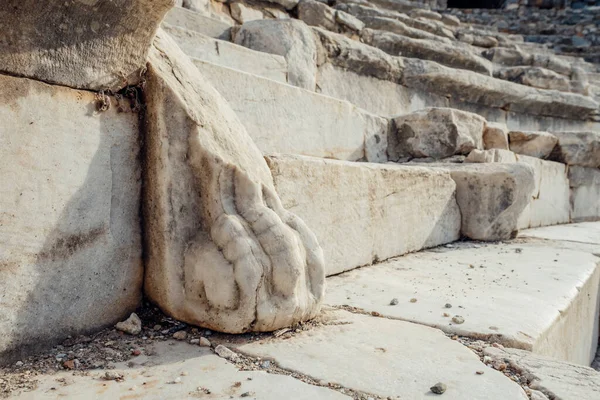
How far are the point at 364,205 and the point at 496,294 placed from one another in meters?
0.77

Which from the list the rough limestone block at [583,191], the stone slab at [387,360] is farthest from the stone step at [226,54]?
the rough limestone block at [583,191]

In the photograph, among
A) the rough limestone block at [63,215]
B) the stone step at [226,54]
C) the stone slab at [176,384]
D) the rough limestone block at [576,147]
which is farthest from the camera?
the rough limestone block at [576,147]

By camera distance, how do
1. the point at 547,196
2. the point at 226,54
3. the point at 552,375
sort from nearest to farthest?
the point at 552,375 → the point at 226,54 → the point at 547,196

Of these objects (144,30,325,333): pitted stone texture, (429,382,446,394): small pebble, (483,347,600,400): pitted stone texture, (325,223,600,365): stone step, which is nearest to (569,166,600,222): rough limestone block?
(325,223,600,365): stone step

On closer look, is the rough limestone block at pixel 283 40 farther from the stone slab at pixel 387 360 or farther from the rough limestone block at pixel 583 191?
the rough limestone block at pixel 583 191

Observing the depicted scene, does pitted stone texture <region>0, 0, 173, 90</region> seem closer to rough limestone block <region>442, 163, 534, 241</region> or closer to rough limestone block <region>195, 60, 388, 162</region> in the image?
rough limestone block <region>195, 60, 388, 162</region>

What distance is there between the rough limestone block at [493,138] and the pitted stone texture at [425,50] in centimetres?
165

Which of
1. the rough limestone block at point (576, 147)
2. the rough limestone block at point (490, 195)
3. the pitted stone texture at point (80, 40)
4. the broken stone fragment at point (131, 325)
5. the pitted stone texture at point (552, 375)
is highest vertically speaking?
the pitted stone texture at point (80, 40)

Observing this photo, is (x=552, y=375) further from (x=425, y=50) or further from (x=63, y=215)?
(x=425, y=50)

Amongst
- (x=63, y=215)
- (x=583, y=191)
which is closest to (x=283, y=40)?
(x=63, y=215)

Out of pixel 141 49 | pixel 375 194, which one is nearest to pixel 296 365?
pixel 141 49

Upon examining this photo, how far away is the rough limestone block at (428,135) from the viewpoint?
12.9 feet

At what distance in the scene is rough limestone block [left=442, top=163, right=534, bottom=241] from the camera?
339cm

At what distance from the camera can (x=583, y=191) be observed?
18.2 ft
